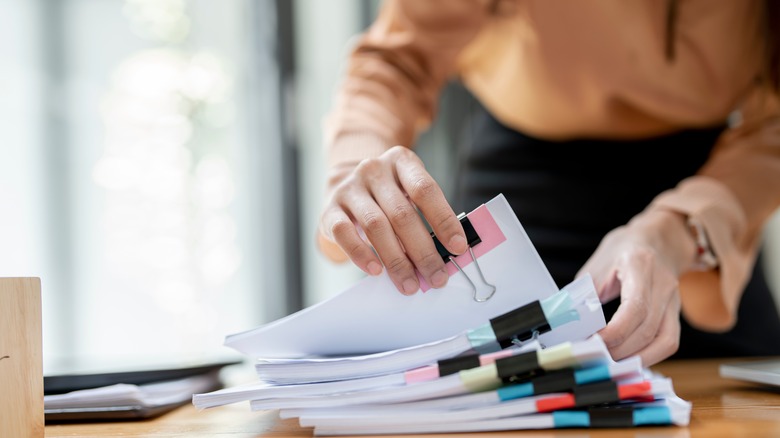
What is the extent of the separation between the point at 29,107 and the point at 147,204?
0.47 meters

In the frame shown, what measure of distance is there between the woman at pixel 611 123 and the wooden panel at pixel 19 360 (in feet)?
1.28

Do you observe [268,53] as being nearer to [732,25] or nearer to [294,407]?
[732,25]

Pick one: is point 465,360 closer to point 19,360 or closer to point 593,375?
point 593,375

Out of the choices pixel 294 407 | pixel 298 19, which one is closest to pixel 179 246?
pixel 298 19

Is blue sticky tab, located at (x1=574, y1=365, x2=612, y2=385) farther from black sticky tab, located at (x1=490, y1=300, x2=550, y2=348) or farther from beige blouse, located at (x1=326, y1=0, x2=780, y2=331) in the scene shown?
beige blouse, located at (x1=326, y1=0, x2=780, y2=331)

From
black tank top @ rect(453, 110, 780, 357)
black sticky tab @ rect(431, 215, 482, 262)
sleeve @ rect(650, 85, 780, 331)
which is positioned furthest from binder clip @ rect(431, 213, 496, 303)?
black tank top @ rect(453, 110, 780, 357)

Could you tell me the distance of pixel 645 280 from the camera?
647 millimetres

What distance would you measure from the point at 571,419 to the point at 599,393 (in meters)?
0.03

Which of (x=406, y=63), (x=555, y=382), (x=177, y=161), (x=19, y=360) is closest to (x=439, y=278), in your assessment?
(x=555, y=382)

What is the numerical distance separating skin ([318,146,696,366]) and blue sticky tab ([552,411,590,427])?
5.0 inches

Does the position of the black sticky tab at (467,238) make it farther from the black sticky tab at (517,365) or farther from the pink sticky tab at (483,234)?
the black sticky tab at (517,365)

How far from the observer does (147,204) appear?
2396 millimetres

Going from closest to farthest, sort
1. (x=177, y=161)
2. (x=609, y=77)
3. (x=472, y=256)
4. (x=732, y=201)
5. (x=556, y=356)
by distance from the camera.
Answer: (x=556, y=356), (x=472, y=256), (x=732, y=201), (x=609, y=77), (x=177, y=161)

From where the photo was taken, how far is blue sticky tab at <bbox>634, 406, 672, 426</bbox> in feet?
1.53
